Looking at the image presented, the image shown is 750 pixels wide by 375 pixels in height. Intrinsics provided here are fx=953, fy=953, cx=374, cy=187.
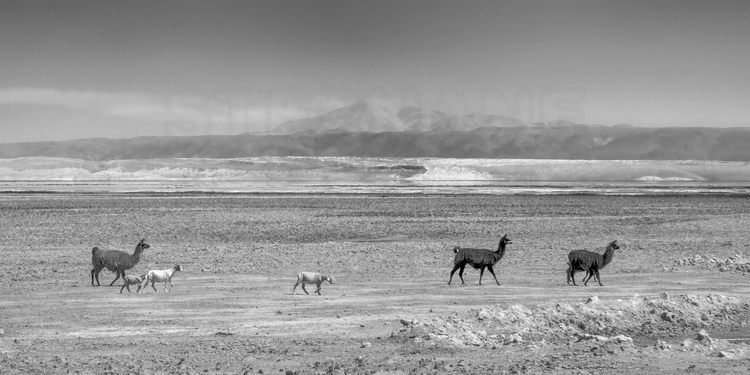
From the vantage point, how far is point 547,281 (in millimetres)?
20875

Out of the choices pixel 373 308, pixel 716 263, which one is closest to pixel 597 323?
pixel 373 308

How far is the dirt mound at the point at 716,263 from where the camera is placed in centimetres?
2337

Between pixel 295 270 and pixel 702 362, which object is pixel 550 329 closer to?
pixel 702 362

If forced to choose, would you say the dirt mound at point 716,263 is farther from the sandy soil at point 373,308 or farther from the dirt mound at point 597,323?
the dirt mound at point 597,323

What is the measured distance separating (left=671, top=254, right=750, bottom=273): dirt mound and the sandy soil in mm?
101

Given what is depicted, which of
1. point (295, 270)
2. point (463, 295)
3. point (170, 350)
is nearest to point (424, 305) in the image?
point (463, 295)

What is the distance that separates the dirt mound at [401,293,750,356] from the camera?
13945mm

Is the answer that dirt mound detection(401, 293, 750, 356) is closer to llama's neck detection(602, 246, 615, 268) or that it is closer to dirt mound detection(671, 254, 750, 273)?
llama's neck detection(602, 246, 615, 268)

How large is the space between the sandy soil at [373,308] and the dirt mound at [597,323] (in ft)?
0.12

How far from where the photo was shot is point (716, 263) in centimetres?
2411

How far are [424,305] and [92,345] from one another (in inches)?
238

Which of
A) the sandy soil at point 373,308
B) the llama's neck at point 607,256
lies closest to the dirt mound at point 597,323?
the sandy soil at point 373,308

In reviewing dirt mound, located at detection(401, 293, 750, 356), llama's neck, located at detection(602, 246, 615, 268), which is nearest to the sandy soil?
dirt mound, located at detection(401, 293, 750, 356)

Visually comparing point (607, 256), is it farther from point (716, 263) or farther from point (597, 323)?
point (597, 323)
